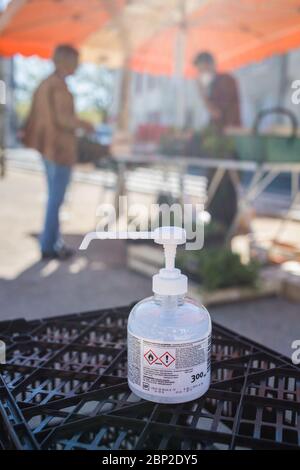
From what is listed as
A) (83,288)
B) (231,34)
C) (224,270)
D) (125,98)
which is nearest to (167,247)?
(224,270)

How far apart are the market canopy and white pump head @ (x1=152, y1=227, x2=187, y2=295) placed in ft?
14.5

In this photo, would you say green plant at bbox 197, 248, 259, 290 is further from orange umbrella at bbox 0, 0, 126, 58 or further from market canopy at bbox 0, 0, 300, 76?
orange umbrella at bbox 0, 0, 126, 58

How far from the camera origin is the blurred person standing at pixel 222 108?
5113 millimetres

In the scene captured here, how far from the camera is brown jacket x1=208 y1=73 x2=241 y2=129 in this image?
5.12 metres

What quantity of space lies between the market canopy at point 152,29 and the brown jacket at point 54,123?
2.87 feet

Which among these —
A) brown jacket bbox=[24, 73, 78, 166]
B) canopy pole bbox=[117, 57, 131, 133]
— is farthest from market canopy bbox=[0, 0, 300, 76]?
brown jacket bbox=[24, 73, 78, 166]

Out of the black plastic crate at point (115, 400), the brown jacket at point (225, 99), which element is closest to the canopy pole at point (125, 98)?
the brown jacket at point (225, 99)

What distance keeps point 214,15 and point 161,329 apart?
5.60 meters

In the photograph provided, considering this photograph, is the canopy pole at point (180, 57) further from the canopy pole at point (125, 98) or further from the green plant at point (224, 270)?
the green plant at point (224, 270)

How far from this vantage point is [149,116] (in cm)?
2938

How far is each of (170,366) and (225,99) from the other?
4.56 m

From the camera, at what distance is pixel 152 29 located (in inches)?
289

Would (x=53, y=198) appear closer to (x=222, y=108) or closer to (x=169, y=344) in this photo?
(x=222, y=108)
